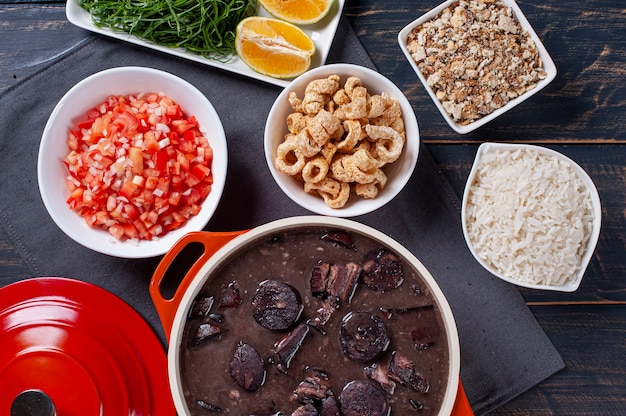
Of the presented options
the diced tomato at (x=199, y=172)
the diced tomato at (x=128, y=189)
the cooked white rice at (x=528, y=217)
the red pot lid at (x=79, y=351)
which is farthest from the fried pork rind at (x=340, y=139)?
the red pot lid at (x=79, y=351)

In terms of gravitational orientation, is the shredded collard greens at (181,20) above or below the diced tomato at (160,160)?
above

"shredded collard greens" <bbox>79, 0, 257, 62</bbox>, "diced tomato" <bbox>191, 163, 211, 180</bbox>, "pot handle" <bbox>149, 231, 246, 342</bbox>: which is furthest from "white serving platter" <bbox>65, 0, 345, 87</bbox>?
"pot handle" <bbox>149, 231, 246, 342</bbox>

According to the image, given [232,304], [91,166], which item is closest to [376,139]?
[232,304]

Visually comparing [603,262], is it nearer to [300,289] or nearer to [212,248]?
[300,289]

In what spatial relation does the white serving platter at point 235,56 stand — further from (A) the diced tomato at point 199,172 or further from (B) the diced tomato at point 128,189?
(B) the diced tomato at point 128,189

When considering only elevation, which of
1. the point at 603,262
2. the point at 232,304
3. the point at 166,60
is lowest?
the point at 603,262

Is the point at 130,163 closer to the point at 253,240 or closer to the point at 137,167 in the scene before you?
the point at 137,167

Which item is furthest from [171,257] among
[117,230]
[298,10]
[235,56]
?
[298,10]
